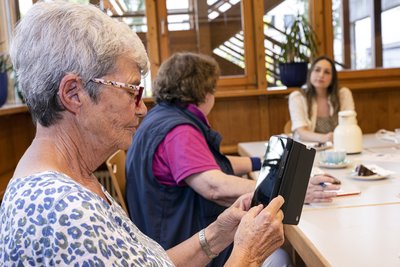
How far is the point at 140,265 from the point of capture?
75 centimetres

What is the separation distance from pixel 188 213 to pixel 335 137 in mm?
978

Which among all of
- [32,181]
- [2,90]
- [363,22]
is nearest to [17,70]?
[32,181]

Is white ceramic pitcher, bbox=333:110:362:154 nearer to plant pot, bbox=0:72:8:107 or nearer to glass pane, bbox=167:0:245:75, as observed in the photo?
glass pane, bbox=167:0:245:75

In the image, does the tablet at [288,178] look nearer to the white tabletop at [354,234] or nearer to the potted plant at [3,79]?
the white tabletop at [354,234]

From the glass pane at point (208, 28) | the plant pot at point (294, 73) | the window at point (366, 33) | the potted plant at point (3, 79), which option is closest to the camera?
the potted plant at point (3, 79)

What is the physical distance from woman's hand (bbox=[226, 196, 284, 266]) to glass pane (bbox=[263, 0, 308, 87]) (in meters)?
2.82

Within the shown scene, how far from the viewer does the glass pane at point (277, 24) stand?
12.1 ft

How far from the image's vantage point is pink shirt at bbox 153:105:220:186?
5.02 ft

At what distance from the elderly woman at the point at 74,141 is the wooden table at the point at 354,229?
6.7 inches

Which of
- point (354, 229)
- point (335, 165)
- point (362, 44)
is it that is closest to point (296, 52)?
point (362, 44)

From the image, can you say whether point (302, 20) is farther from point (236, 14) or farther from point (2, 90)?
point (2, 90)

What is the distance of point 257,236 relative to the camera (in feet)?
3.19

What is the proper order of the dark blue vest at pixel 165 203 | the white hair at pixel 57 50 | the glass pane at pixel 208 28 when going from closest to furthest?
the white hair at pixel 57 50 < the dark blue vest at pixel 165 203 < the glass pane at pixel 208 28

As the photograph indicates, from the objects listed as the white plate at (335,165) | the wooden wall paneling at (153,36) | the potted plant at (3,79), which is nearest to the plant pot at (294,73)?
the wooden wall paneling at (153,36)
